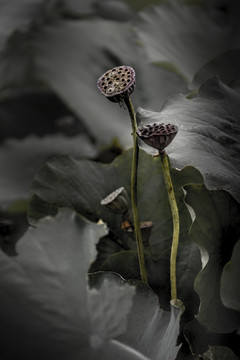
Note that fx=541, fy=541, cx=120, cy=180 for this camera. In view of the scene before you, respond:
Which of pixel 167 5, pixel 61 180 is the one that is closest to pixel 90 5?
pixel 167 5

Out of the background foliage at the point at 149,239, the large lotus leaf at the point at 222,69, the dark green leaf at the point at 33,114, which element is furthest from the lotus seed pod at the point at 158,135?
the dark green leaf at the point at 33,114

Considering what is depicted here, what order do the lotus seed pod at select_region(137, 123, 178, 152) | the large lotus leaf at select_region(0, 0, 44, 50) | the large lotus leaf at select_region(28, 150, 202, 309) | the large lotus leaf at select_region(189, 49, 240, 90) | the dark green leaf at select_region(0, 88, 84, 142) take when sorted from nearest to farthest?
the lotus seed pod at select_region(137, 123, 178, 152) → the large lotus leaf at select_region(28, 150, 202, 309) → the large lotus leaf at select_region(189, 49, 240, 90) → the large lotus leaf at select_region(0, 0, 44, 50) → the dark green leaf at select_region(0, 88, 84, 142)

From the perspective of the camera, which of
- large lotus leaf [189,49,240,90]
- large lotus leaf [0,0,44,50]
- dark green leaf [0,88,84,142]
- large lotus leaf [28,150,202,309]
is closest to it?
large lotus leaf [28,150,202,309]

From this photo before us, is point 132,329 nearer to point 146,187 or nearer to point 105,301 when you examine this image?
point 105,301

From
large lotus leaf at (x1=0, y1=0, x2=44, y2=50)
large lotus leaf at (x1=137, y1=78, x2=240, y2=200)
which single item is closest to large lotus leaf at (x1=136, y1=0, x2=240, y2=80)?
large lotus leaf at (x1=0, y1=0, x2=44, y2=50)

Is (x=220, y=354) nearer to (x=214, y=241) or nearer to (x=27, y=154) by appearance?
(x=214, y=241)

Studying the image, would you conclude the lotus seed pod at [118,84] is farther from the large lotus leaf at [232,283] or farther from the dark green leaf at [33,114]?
the dark green leaf at [33,114]

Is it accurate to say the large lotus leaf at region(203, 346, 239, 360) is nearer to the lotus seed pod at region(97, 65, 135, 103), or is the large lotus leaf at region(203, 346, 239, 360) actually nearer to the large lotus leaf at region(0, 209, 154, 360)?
the large lotus leaf at region(0, 209, 154, 360)
